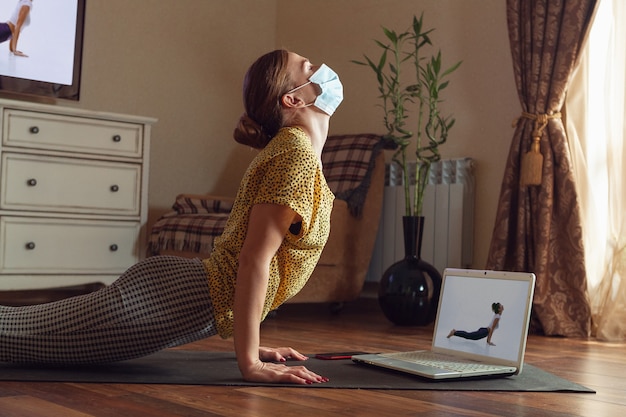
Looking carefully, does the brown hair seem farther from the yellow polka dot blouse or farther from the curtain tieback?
the curtain tieback

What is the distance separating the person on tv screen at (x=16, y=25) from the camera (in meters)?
3.96

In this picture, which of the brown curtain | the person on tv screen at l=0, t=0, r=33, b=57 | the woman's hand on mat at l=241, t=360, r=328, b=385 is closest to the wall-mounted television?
the person on tv screen at l=0, t=0, r=33, b=57

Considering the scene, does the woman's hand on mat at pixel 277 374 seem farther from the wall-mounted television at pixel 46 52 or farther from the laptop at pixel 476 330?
the wall-mounted television at pixel 46 52

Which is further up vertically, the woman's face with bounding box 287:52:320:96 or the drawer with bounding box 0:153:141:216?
the woman's face with bounding box 287:52:320:96

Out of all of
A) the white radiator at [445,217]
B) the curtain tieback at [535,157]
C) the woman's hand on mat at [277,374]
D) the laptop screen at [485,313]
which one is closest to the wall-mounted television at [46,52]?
the white radiator at [445,217]

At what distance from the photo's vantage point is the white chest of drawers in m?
3.49

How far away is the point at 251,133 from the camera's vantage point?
185 centimetres

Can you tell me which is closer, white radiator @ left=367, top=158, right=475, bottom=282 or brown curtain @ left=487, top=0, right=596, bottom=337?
brown curtain @ left=487, top=0, right=596, bottom=337

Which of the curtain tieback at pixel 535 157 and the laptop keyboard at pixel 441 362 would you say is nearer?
the laptop keyboard at pixel 441 362

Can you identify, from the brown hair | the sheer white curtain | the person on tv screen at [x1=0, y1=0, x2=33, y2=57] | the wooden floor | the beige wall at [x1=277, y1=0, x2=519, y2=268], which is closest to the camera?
the wooden floor

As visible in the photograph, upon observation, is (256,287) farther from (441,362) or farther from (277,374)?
(441,362)

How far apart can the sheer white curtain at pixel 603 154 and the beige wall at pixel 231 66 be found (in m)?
0.46

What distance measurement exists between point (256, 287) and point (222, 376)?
25cm

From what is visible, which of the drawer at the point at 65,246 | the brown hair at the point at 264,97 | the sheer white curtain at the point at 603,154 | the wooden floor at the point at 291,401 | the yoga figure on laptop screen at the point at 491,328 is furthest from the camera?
the drawer at the point at 65,246
